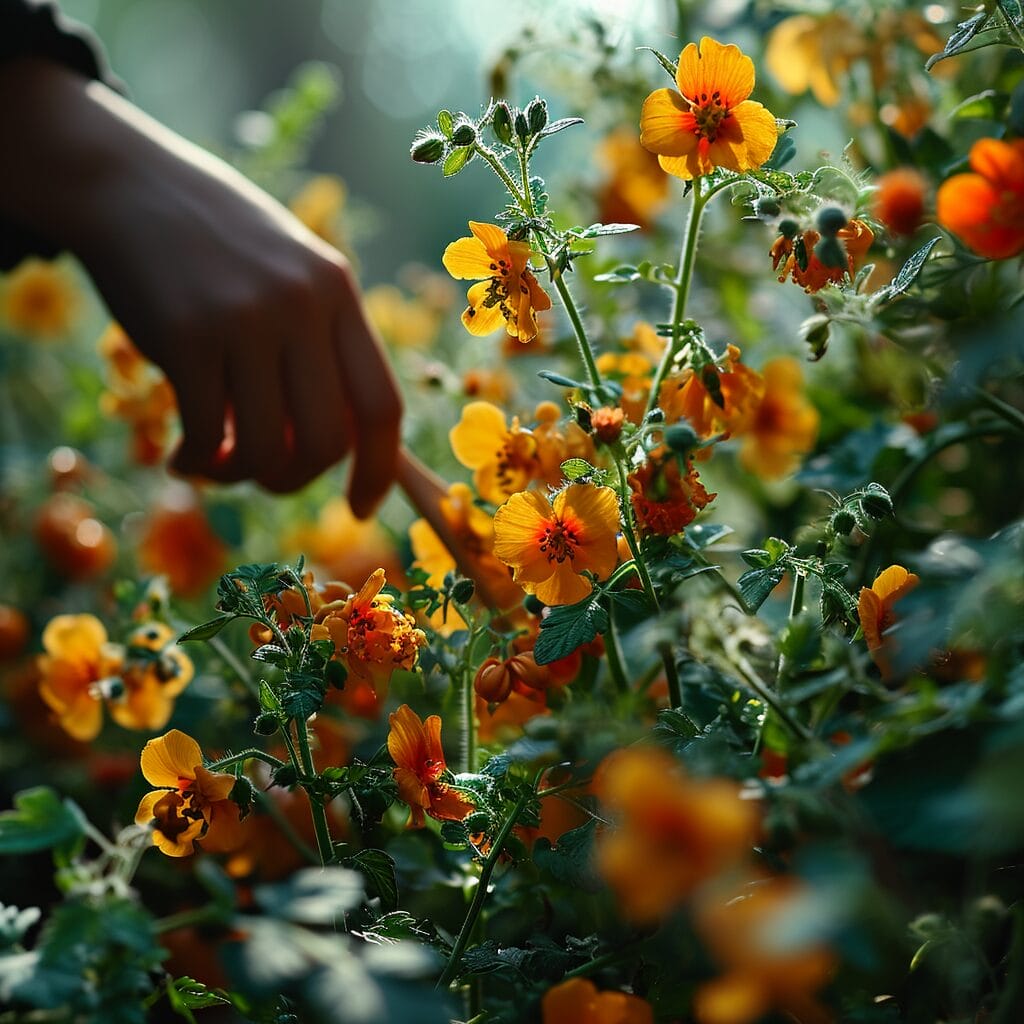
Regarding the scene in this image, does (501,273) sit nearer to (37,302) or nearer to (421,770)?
(421,770)

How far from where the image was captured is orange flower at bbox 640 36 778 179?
527mm

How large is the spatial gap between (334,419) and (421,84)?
7717mm

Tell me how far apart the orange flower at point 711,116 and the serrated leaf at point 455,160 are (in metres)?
0.09

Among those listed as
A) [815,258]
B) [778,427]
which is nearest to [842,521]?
[815,258]

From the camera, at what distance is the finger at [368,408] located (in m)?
0.78

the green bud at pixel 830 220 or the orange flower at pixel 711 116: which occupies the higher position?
the orange flower at pixel 711 116

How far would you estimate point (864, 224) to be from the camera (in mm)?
578

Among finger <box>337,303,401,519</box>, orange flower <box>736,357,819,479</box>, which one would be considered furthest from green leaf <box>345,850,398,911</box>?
orange flower <box>736,357,819,479</box>

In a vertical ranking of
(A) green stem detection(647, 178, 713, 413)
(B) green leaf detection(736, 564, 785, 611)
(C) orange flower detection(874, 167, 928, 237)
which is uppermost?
(C) orange flower detection(874, 167, 928, 237)

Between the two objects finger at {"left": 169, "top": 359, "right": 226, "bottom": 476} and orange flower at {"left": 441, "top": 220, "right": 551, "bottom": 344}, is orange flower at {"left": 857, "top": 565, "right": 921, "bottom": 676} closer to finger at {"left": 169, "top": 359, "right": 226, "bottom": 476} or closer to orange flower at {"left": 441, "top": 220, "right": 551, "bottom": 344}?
orange flower at {"left": 441, "top": 220, "right": 551, "bottom": 344}

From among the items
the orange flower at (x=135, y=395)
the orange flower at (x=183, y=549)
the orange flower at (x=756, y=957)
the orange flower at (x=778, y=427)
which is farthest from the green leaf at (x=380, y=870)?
the orange flower at (x=183, y=549)

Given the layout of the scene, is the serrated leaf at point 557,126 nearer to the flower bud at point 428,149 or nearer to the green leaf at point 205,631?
the flower bud at point 428,149

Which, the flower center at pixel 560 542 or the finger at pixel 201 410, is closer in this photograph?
the flower center at pixel 560 542

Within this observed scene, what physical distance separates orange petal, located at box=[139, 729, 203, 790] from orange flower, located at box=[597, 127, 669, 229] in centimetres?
98
